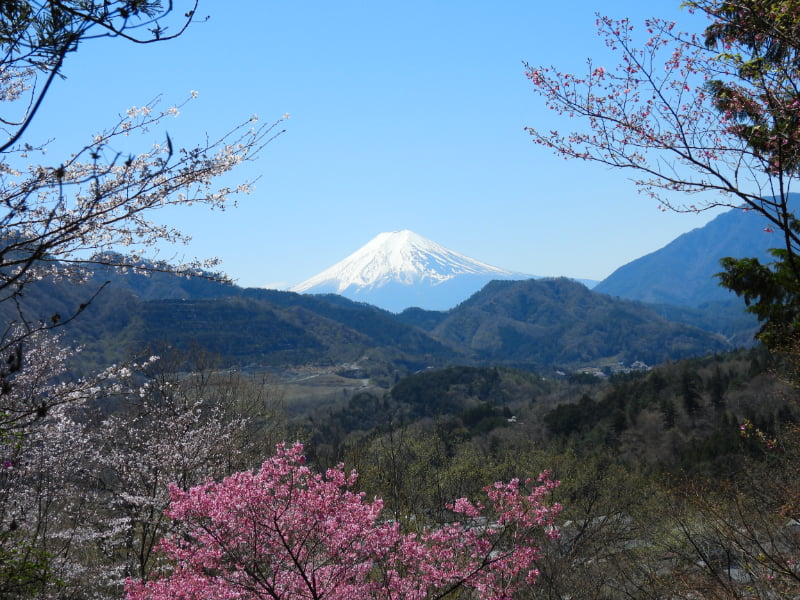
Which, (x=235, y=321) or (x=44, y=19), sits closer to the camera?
(x=44, y=19)

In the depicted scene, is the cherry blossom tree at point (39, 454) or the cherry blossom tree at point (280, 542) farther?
the cherry blossom tree at point (280, 542)

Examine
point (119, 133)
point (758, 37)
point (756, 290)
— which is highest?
point (758, 37)

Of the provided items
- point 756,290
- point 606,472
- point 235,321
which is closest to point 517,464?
point 606,472

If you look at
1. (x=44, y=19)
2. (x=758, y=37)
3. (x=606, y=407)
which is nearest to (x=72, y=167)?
(x=44, y=19)

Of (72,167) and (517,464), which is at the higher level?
(72,167)

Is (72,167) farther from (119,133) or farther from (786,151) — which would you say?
(786,151)

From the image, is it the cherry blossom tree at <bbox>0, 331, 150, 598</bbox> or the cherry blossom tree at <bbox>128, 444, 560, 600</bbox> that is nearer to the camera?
the cherry blossom tree at <bbox>0, 331, 150, 598</bbox>

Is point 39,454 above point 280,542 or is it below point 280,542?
above

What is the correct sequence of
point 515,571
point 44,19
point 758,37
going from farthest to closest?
point 515,571 → point 758,37 → point 44,19

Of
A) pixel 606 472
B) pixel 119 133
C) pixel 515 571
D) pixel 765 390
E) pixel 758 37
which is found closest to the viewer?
pixel 119 133

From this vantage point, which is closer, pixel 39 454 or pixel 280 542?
pixel 280 542

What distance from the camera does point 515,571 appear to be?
7113 millimetres

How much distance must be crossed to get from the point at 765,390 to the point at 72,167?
5855 cm

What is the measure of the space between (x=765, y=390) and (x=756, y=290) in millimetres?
47789
